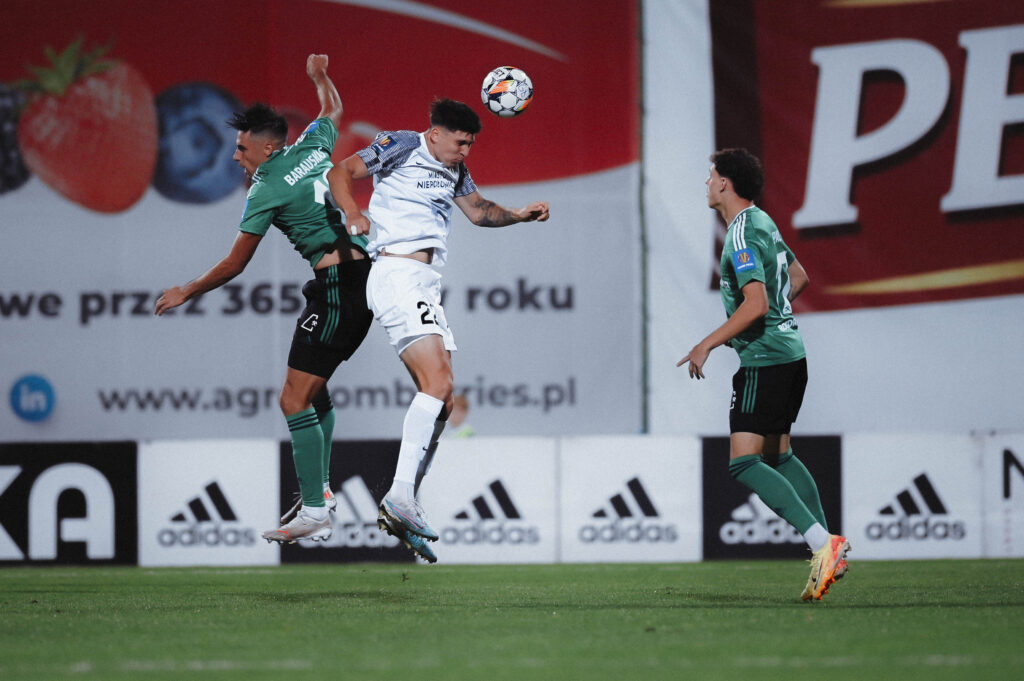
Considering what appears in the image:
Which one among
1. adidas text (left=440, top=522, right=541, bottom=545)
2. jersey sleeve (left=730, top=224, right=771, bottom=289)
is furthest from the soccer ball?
adidas text (left=440, top=522, right=541, bottom=545)

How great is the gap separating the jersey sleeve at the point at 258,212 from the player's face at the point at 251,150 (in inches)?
8.1

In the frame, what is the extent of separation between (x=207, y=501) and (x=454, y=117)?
14.5 feet

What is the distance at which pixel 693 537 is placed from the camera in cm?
920

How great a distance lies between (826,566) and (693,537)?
12.5 ft

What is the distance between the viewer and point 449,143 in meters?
5.92

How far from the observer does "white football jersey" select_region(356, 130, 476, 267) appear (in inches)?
233

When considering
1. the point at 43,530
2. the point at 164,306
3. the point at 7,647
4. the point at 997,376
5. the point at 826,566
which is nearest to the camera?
the point at 7,647

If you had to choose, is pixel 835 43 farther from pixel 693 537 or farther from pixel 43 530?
pixel 43 530

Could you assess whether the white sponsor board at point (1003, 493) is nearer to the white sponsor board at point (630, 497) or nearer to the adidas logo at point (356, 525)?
the white sponsor board at point (630, 497)

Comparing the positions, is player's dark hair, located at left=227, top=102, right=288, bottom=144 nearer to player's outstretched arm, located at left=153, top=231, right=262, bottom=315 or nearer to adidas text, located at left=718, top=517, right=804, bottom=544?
player's outstretched arm, located at left=153, top=231, right=262, bottom=315

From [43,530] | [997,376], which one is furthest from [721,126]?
[43,530]

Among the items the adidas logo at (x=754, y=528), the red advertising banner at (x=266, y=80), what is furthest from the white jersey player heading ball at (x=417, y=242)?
the red advertising banner at (x=266, y=80)

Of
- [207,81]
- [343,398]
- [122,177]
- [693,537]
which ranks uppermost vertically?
[207,81]

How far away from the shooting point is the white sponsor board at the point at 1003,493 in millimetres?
9102
